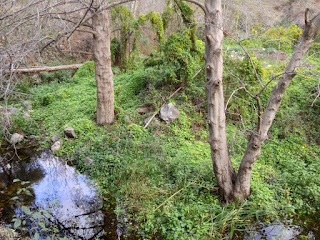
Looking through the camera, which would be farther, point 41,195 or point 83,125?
point 83,125

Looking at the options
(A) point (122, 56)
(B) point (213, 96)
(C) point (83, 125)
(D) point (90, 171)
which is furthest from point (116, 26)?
(B) point (213, 96)

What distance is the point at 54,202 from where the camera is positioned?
4457 millimetres

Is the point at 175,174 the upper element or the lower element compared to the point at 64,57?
lower

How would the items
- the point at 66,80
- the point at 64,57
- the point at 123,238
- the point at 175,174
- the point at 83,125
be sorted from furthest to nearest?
the point at 64,57
the point at 66,80
the point at 83,125
the point at 175,174
the point at 123,238

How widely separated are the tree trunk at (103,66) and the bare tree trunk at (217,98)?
10.1ft

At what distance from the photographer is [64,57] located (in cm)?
1335

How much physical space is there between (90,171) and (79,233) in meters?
1.52

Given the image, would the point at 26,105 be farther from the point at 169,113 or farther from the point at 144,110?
the point at 169,113

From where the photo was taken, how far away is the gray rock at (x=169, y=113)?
6.49 metres

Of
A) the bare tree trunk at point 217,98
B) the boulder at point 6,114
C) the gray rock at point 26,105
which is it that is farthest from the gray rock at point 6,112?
the bare tree trunk at point 217,98

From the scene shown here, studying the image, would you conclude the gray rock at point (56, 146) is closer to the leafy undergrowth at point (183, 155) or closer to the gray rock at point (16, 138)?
the leafy undergrowth at point (183, 155)

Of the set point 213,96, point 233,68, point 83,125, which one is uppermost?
point 233,68

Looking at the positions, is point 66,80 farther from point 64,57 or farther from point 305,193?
point 305,193

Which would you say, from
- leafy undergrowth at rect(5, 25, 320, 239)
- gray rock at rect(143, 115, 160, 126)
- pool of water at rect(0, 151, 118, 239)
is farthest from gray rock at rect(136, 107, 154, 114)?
pool of water at rect(0, 151, 118, 239)
